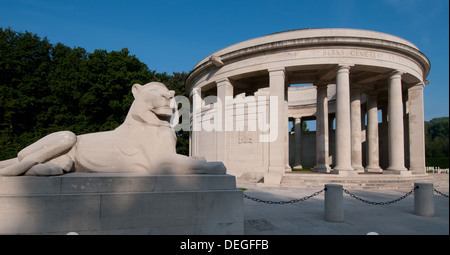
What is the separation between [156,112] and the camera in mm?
5254

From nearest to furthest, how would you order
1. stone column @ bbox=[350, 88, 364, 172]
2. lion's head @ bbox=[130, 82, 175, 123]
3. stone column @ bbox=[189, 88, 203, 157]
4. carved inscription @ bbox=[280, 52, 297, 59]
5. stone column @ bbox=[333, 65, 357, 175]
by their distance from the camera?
lion's head @ bbox=[130, 82, 175, 123]
stone column @ bbox=[333, 65, 357, 175]
carved inscription @ bbox=[280, 52, 297, 59]
stone column @ bbox=[350, 88, 364, 172]
stone column @ bbox=[189, 88, 203, 157]

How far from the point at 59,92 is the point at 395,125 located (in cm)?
3068

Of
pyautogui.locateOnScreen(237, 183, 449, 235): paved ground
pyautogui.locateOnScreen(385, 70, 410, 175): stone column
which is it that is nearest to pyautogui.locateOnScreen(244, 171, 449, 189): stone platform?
pyautogui.locateOnScreen(385, 70, 410, 175): stone column

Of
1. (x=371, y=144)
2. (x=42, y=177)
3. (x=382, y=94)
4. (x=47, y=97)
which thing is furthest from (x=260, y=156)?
(x=47, y=97)

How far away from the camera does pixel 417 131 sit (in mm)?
21797

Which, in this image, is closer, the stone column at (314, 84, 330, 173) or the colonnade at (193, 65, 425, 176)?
the colonnade at (193, 65, 425, 176)

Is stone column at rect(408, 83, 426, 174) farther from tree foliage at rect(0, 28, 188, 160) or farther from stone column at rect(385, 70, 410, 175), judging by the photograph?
tree foliage at rect(0, 28, 188, 160)

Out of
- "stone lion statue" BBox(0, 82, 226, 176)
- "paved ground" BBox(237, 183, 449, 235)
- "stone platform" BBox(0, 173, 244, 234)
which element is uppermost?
"stone lion statue" BBox(0, 82, 226, 176)

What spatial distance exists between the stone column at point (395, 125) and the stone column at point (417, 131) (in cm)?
390

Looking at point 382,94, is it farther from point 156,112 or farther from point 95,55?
point 95,55

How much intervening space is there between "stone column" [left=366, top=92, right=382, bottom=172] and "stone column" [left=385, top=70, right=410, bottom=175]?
Result: 5214mm

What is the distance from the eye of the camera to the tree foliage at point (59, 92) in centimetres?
2353

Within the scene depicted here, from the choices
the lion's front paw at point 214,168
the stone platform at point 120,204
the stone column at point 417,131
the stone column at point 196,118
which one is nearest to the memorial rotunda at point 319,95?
the stone column at point 417,131

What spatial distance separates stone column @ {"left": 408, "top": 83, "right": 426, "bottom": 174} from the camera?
2152 cm
